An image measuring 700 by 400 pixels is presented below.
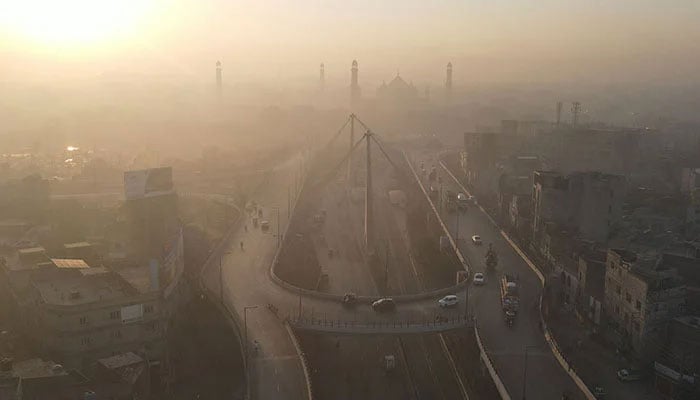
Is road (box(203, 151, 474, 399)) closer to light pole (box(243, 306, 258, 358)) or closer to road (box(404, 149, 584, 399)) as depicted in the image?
light pole (box(243, 306, 258, 358))

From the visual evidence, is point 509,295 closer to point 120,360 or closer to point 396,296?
point 396,296

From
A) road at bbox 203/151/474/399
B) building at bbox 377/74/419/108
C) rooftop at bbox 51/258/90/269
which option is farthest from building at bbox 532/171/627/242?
building at bbox 377/74/419/108

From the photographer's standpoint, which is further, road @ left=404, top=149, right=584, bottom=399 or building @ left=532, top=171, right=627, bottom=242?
building @ left=532, top=171, right=627, bottom=242

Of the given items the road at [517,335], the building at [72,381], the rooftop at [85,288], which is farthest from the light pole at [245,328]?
the road at [517,335]

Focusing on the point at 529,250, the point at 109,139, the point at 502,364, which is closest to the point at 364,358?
the point at 502,364

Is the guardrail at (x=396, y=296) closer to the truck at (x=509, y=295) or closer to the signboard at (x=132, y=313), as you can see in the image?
the truck at (x=509, y=295)

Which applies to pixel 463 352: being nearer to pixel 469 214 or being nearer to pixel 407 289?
pixel 407 289

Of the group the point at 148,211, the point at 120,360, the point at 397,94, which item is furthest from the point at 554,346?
the point at 397,94
